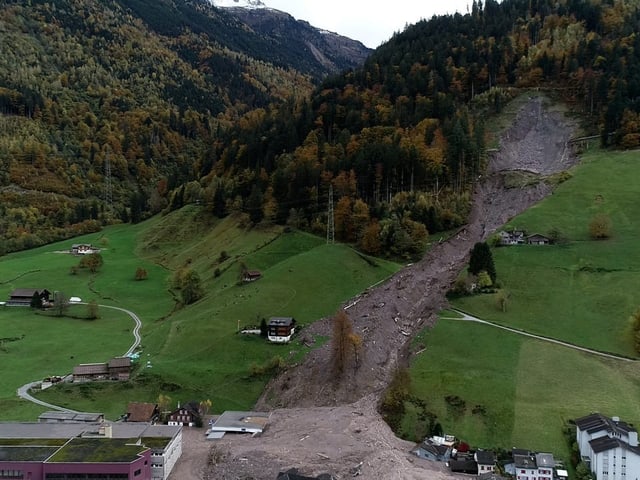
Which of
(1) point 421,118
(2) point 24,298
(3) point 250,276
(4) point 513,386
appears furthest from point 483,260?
(2) point 24,298

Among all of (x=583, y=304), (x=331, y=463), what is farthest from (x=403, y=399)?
(x=583, y=304)

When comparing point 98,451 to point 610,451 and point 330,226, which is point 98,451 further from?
point 330,226

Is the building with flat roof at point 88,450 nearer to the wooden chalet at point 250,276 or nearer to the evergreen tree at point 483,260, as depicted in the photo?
the wooden chalet at point 250,276

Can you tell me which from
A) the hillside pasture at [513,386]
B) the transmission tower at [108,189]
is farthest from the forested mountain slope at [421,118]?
the transmission tower at [108,189]

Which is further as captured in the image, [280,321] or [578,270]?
[578,270]

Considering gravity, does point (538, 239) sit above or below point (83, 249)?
above

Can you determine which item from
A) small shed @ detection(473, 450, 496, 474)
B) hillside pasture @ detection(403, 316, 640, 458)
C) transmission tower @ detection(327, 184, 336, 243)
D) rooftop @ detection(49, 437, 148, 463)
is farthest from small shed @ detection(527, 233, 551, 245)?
rooftop @ detection(49, 437, 148, 463)
